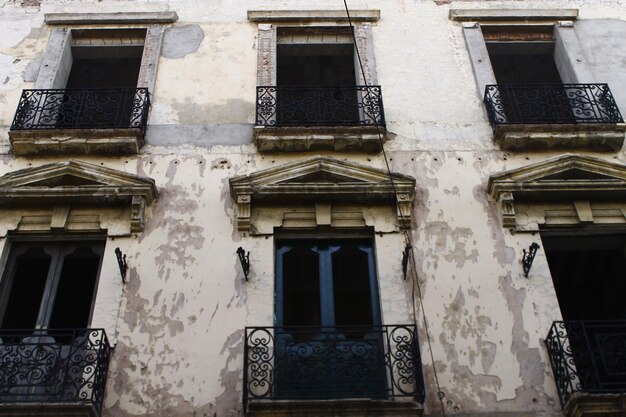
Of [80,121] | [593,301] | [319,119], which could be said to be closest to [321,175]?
[319,119]

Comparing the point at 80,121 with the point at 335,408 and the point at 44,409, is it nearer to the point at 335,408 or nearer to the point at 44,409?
the point at 44,409

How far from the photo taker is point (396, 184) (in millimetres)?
9438

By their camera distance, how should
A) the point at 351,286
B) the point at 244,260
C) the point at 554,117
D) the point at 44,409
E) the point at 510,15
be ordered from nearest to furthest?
the point at 44,409 < the point at 244,260 < the point at 351,286 < the point at 554,117 < the point at 510,15

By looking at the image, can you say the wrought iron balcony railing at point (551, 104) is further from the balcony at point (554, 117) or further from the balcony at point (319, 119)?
the balcony at point (319, 119)

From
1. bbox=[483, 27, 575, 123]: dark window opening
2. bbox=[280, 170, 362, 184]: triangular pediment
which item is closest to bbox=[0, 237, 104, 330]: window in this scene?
bbox=[280, 170, 362, 184]: triangular pediment

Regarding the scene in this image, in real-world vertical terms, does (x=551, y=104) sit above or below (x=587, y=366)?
above

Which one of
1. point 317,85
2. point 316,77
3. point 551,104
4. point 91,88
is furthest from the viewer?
point 316,77

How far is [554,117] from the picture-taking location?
10.8 metres

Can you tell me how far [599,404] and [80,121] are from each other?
7.39 m

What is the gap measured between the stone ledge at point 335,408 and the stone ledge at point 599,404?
4.79ft

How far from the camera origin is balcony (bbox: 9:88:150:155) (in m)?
10.1

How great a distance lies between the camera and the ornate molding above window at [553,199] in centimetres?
934

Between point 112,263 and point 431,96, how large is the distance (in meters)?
5.07

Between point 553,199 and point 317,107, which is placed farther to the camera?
point 317,107
